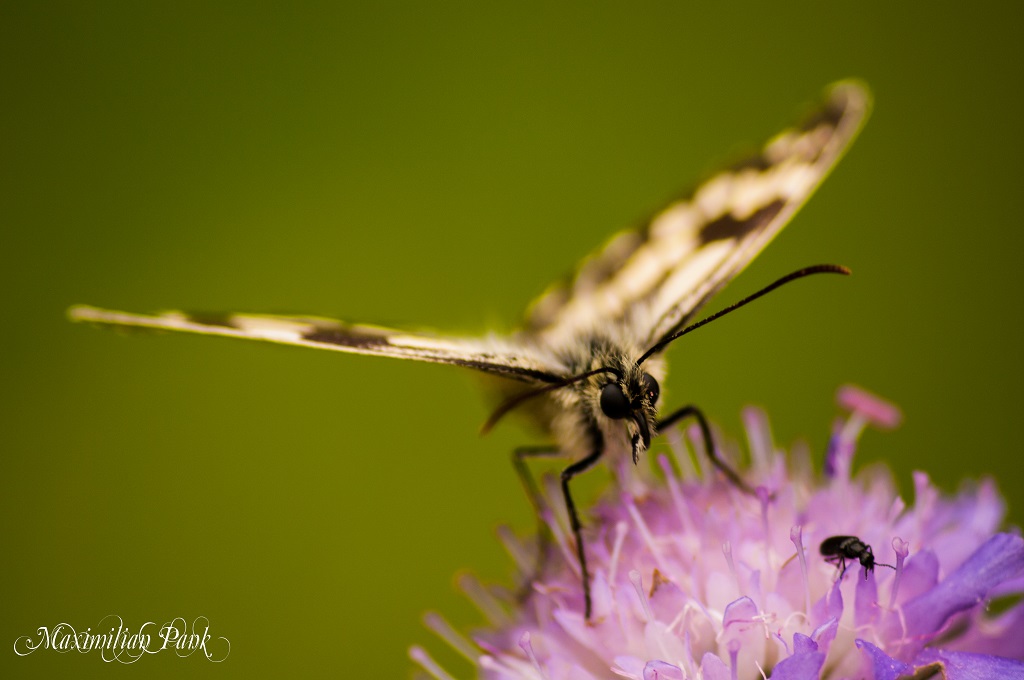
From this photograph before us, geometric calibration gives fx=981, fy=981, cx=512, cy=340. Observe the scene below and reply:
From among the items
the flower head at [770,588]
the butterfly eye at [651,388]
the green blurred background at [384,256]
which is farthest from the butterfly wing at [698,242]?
the green blurred background at [384,256]

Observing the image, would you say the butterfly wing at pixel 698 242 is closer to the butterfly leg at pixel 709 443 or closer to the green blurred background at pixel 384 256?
the butterfly leg at pixel 709 443

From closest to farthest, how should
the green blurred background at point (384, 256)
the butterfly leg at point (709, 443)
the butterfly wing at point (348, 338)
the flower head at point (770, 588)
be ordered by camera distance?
the flower head at point (770, 588) < the butterfly wing at point (348, 338) < the butterfly leg at point (709, 443) < the green blurred background at point (384, 256)

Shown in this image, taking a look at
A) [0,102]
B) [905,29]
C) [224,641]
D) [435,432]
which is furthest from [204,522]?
[905,29]

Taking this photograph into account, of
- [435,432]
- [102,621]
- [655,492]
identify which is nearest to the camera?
[655,492]

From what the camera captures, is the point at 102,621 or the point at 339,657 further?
the point at 339,657

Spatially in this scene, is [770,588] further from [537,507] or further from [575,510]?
[537,507]

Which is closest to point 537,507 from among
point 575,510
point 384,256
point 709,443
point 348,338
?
point 575,510

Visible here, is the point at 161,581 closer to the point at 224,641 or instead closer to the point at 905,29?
the point at 224,641

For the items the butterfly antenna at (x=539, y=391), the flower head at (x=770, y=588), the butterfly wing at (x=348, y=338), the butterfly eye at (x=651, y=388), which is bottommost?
the flower head at (x=770, y=588)
